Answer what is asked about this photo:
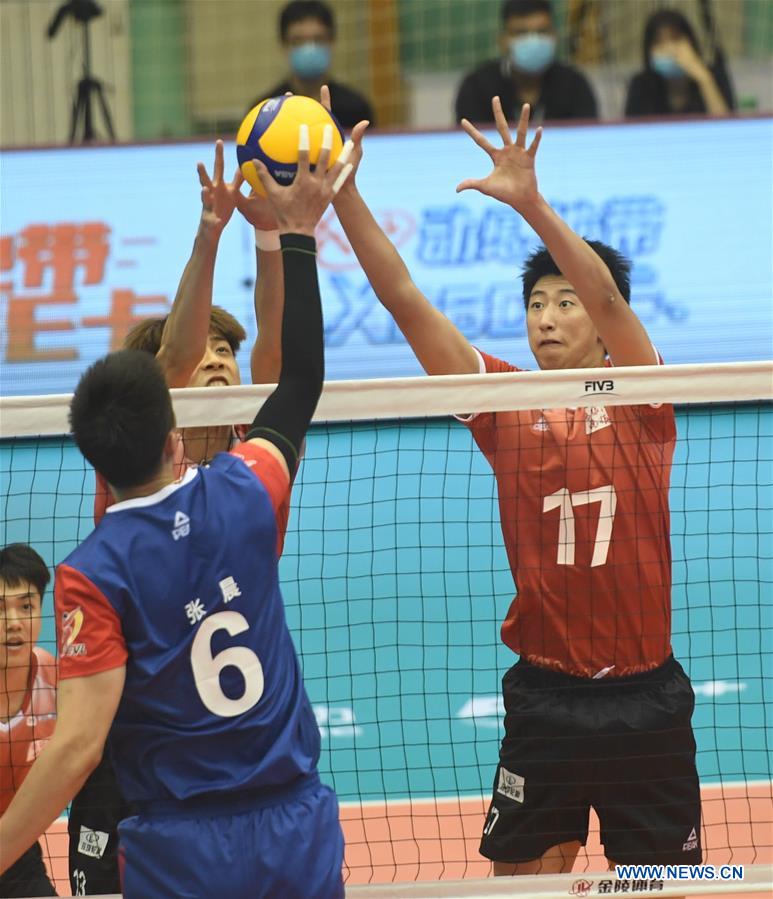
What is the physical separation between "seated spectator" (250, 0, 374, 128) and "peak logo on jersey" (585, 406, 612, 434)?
26.7ft

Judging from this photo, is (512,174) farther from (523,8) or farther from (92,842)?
(523,8)

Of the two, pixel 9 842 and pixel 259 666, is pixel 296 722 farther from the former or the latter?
pixel 9 842

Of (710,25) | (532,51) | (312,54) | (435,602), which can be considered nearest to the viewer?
(435,602)

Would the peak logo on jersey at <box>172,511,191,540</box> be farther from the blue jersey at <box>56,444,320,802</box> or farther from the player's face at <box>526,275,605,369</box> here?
the player's face at <box>526,275,605,369</box>

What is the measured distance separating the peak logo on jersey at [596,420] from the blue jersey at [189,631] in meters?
1.48

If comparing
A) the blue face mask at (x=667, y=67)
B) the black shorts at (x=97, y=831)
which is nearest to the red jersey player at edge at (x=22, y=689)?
the black shorts at (x=97, y=831)

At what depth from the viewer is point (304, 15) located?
12.2 meters

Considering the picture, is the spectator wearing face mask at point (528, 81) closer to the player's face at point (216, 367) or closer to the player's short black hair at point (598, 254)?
the player's short black hair at point (598, 254)

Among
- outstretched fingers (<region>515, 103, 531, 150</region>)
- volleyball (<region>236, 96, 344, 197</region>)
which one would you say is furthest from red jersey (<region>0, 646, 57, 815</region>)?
outstretched fingers (<region>515, 103, 531, 150</region>)

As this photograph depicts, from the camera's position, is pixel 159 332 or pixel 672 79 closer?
→ pixel 159 332

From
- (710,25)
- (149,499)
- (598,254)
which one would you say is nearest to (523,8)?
(710,25)

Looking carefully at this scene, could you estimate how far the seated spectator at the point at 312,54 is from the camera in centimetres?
1204

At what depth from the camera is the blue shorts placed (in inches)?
120

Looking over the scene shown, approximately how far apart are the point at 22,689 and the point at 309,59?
849 cm
